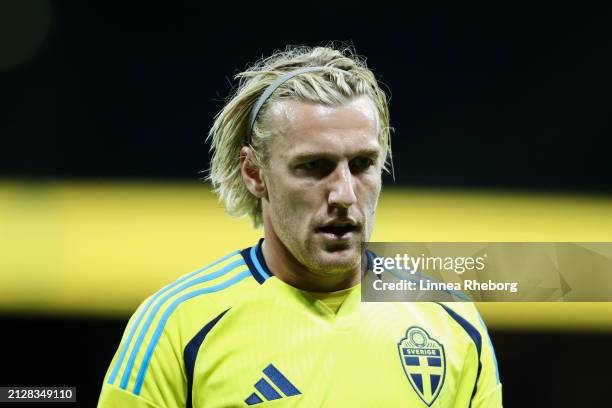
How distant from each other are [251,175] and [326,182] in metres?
0.30

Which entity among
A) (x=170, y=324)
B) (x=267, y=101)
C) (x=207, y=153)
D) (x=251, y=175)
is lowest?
(x=170, y=324)

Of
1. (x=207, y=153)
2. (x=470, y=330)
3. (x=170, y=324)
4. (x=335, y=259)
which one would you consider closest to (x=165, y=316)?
(x=170, y=324)

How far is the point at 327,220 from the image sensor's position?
1.98 meters

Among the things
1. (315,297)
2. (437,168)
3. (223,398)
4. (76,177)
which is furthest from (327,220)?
(76,177)

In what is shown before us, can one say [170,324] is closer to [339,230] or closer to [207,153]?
[339,230]

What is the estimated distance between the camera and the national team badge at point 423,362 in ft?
6.61

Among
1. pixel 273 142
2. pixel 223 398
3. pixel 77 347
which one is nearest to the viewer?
pixel 223 398

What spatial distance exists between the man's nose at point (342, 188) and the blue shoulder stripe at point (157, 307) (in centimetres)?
36

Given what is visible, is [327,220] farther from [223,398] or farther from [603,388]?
[603,388]

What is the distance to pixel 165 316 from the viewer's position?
6.65 ft

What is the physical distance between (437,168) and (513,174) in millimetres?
345

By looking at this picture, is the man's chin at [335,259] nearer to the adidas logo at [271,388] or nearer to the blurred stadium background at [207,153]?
the adidas logo at [271,388]

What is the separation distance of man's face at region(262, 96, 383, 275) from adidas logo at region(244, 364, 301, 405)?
0.88 feet

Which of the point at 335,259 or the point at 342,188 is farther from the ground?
the point at 342,188
